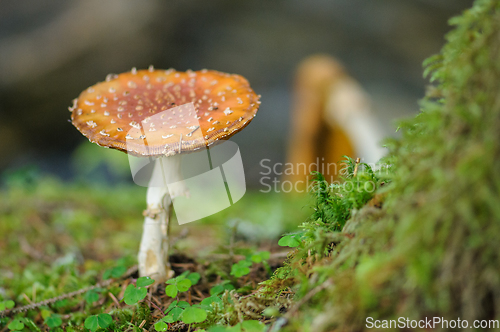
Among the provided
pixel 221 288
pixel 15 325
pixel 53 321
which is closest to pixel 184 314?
pixel 221 288

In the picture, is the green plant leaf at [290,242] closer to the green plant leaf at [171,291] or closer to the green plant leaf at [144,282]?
the green plant leaf at [171,291]

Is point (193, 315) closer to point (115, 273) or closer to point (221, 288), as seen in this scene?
point (221, 288)

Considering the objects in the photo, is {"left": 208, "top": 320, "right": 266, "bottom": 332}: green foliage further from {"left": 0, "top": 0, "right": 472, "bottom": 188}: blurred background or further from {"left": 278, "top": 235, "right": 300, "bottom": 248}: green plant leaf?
{"left": 0, "top": 0, "right": 472, "bottom": 188}: blurred background

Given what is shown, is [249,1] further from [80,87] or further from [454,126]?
[454,126]

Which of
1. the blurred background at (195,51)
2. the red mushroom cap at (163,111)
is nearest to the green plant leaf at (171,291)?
the red mushroom cap at (163,111)

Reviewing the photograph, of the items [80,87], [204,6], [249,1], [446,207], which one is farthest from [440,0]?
[446,207]

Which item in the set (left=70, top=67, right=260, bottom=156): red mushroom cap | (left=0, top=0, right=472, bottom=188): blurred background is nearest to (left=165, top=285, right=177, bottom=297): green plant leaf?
(left=70, top=67, right=260, bottom=156): red mushroom cap
